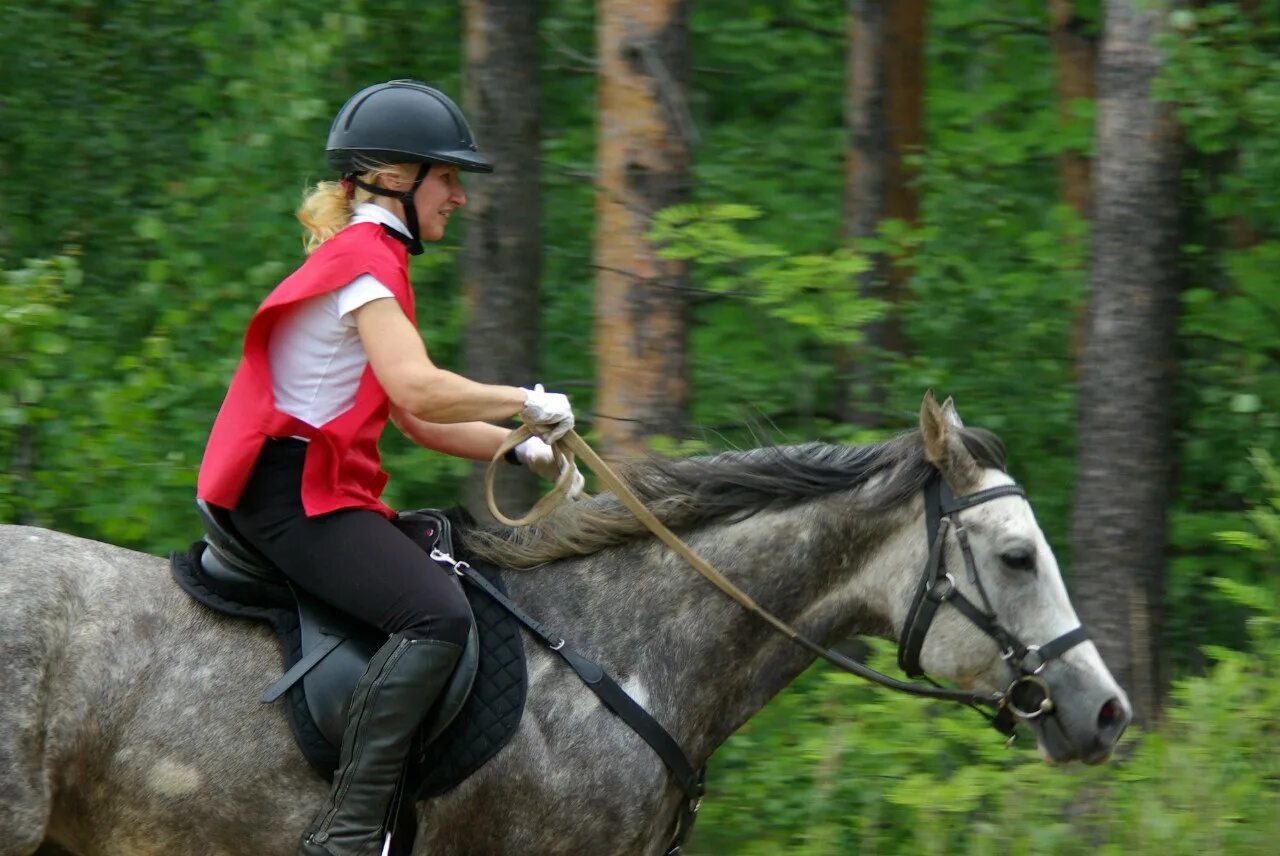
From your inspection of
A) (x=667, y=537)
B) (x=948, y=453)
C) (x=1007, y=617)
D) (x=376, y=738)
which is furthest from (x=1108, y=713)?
(x=376, y=738)

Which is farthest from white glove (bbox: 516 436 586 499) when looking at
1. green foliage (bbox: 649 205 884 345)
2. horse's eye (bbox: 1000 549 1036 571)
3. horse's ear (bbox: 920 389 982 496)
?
green foliage (bbox: 649 205 884 345)

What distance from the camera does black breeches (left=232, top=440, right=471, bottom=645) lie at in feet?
12.4

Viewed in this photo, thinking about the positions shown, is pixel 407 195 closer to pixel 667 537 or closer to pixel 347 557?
pixel 347 557

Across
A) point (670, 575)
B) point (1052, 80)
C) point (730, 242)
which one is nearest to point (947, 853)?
point (670, 575)

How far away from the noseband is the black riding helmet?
1.60 meters

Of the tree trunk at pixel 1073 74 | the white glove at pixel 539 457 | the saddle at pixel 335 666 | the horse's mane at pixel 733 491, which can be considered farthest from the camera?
the tree trunk at pixel 1073 74

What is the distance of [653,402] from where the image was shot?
6.40 m

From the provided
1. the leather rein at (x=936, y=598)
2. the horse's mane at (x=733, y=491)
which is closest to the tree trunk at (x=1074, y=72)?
the horse's mane at (x=733, y=491)

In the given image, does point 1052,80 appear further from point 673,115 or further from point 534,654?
point 534,654

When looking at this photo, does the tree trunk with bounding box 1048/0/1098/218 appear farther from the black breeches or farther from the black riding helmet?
the black breeches

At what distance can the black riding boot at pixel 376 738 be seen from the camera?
12.1 feet

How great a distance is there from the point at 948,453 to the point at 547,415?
3.71ft

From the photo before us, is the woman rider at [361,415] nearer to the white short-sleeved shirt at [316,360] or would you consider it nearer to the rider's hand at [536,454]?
the white short-sleeved shirt at [316,360]

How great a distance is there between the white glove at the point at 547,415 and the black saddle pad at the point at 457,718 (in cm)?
57
